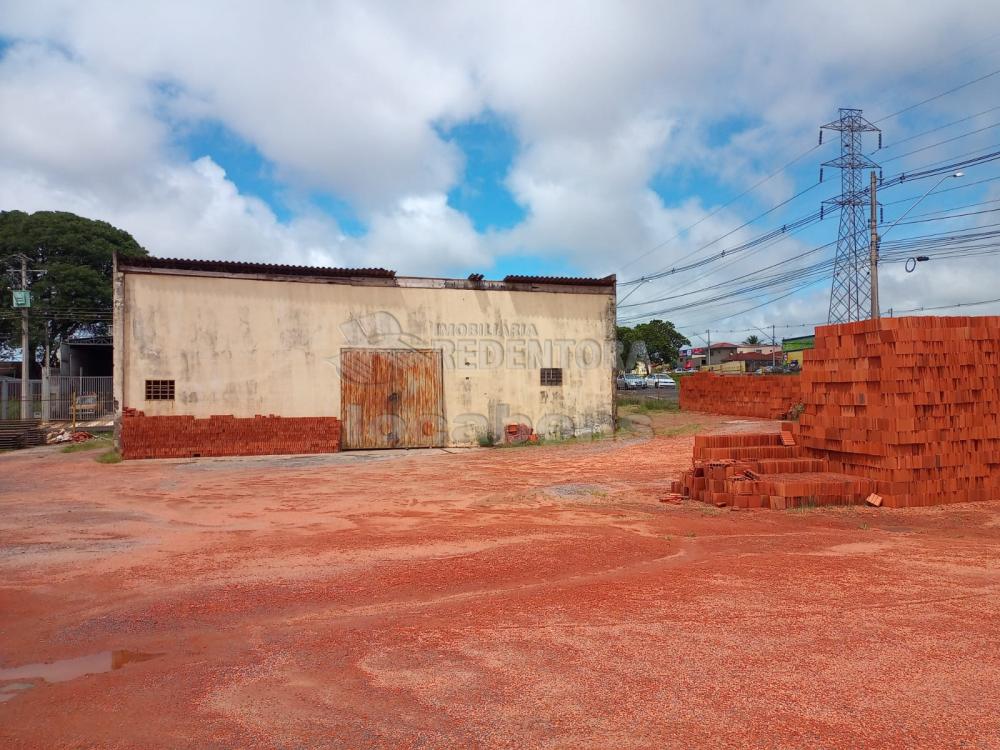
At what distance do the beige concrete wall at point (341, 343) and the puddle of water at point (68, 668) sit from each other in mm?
14959

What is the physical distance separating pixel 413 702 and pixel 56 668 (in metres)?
2.36

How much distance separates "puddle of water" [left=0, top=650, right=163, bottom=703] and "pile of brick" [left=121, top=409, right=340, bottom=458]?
14702 millimetres

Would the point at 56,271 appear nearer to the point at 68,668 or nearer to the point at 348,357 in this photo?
the point at 348,357

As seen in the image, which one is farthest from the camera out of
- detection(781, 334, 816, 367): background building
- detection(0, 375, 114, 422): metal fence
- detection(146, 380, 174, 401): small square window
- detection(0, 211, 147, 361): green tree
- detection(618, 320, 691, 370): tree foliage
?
detection(618, 320, 691, 370): tree foliage

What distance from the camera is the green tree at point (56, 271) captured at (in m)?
38.0

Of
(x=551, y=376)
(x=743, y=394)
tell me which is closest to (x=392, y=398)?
(x=551, y=376)

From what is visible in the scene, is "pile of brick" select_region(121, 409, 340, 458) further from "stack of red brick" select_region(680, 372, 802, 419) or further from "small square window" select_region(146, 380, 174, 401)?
"stack of red brick" select_region(680, 372, 802, 419)

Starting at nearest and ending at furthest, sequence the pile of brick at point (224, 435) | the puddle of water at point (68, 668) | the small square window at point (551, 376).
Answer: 1. the puddle of water at point (68, 668)
2. the pile of brick at point (224, 435)
3. the small square window at point (551, 376)

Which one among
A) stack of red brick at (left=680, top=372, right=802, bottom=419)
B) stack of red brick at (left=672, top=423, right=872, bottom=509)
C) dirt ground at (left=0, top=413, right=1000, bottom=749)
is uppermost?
stack of red brick at (left=680, top=372, right=802, bottom=419)

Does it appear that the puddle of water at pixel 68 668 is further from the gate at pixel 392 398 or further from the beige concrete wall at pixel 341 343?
the gate at pixel 392 398

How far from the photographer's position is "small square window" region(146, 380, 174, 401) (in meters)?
18.1

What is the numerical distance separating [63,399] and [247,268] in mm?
18244

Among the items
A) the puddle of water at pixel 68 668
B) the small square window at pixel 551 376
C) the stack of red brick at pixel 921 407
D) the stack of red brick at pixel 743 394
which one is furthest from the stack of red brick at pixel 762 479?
the stack of red brick at pixel 743 394

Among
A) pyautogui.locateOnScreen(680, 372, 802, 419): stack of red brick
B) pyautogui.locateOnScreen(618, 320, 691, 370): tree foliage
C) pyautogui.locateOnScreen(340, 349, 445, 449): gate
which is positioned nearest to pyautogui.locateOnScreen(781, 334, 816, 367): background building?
pyautogui.locateOnScreen(618, 320, 691, 370): tree foliage
